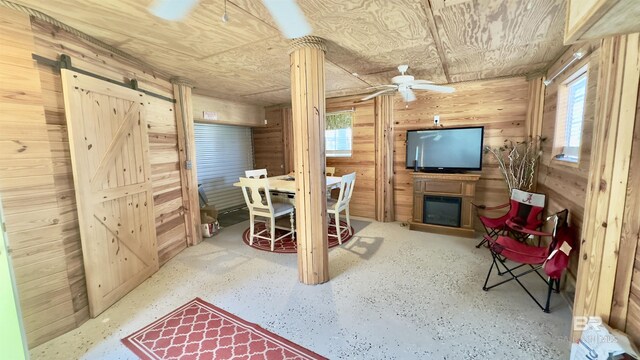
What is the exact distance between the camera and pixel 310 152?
2363 mm

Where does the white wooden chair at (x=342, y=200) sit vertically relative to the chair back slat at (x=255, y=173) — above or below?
below

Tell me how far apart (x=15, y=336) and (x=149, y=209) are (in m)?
1.52

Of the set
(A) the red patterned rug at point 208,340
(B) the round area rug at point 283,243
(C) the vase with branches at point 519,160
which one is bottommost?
(A) the red patterned rug at point 208,340

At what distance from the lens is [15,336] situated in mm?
1318

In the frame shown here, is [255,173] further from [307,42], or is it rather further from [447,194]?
[447,194]

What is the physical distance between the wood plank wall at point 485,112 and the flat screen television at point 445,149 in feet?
0.62

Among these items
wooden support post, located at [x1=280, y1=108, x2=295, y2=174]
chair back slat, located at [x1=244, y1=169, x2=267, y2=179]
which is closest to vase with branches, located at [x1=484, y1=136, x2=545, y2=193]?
wooden support post, located at [x1=280, y1=108, x2=295, y2=174]

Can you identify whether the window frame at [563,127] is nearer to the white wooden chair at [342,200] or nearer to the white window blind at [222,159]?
the white wooden chair at [342,200]

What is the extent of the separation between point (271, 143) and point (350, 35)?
3.92 m

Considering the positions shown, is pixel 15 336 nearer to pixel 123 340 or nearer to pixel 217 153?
pixel 123 340

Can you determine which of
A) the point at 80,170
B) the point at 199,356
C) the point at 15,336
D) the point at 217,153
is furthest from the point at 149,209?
the point at 217,153

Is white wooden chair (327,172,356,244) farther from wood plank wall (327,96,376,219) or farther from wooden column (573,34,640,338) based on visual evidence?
wooden column (573,34,640,338)

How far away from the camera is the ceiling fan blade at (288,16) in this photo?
4.62 feet

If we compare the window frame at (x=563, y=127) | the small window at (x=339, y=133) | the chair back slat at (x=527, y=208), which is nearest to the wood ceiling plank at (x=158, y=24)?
the small window at (x=339, y=133)
